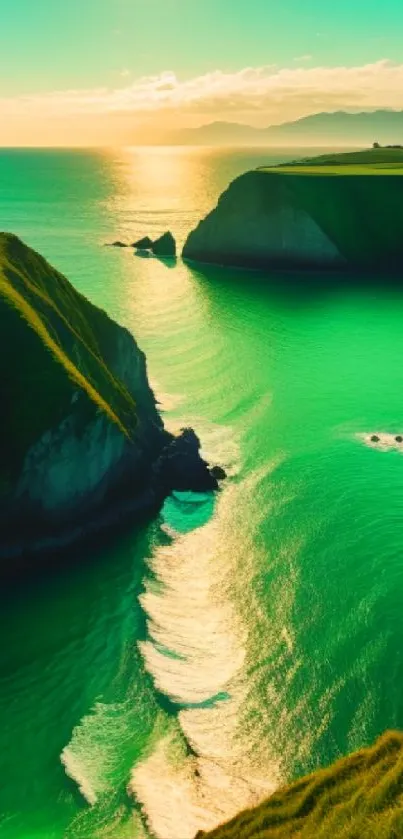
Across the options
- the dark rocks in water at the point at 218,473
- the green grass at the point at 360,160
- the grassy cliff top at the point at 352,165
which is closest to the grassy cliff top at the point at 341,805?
the dark rocks in water at the point at 218,473

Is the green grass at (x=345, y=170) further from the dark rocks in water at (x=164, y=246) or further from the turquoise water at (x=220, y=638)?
the turquoise water at (x=220, y=638)

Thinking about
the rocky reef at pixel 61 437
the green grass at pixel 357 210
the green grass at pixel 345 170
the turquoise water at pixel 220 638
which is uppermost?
the green grass at pixel 345 170

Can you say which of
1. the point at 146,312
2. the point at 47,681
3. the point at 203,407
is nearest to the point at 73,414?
the point at 47,681

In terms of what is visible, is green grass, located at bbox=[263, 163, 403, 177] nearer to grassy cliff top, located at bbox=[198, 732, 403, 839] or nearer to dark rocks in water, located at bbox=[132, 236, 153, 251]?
dark rocks in water, located at bbox=[132, 236, 153, 251]

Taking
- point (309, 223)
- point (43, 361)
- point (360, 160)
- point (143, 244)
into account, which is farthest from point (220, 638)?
point (360, 160)

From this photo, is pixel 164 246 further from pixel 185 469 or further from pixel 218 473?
pixel 185 469

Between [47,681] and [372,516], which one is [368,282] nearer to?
[372,516]
